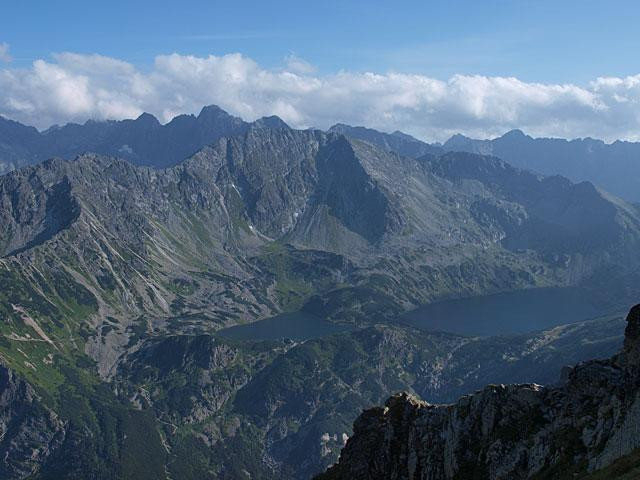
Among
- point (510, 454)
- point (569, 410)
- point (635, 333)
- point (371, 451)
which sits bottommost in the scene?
point (371, 451)

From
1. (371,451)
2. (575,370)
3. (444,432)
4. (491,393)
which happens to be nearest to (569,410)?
(575,370)

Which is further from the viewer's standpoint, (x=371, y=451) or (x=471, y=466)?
(x=371, y=451)

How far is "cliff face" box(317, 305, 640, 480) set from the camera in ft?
269

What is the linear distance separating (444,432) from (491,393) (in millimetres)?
→ 10491

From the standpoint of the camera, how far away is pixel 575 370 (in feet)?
316

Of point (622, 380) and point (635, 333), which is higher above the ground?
point (635, 333)

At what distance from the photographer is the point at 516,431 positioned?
97125 millimetres

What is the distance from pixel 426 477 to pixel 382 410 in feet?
68.9

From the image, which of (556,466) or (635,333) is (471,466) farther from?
(635,333)

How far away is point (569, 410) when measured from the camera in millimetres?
92500

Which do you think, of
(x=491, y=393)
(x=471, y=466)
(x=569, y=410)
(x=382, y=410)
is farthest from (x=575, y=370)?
(x=382, y=410)

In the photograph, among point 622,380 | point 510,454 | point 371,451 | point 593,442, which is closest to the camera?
point 593,442

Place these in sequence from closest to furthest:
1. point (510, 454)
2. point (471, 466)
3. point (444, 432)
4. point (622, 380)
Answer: point (622, 380) → point (510, 454) → point (471, 466) → point (444, 432)

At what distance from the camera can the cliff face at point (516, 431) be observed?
269 feet
